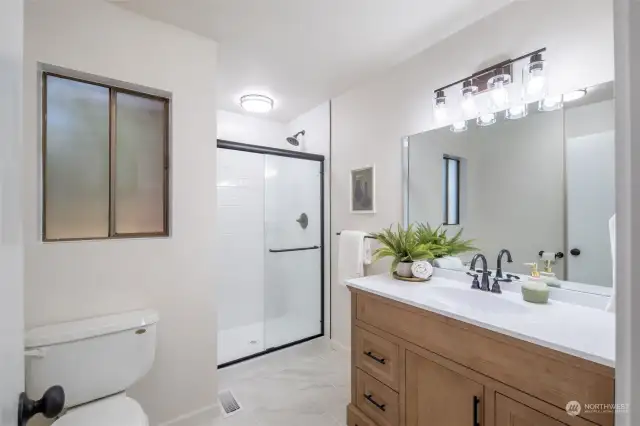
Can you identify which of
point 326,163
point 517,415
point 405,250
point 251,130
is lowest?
point 517,415

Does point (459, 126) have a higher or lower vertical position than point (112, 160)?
higher

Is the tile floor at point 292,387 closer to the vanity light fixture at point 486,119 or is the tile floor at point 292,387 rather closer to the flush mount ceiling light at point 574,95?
the vanity light fixture at point 486,119

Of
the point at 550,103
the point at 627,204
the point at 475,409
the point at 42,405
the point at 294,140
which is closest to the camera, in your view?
the point at 627,204

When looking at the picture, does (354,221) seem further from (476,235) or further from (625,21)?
(625,21)

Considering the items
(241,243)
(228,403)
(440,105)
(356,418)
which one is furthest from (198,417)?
(440,105)

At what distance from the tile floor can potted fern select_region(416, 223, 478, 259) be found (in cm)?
121

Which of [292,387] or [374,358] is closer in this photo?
[374,358]

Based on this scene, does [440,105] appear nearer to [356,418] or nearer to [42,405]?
[356,418]

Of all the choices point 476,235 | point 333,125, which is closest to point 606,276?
point 476,235

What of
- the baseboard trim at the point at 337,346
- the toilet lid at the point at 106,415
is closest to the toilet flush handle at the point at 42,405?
the toilet lid at the point at 106,415

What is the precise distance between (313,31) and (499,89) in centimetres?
111

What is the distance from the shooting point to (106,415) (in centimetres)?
119

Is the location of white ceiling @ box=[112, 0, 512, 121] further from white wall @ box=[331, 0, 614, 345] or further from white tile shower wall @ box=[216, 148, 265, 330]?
white tile shower wall @ box=[216, 148, 265, 330]

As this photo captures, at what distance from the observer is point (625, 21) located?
1.13 feet
